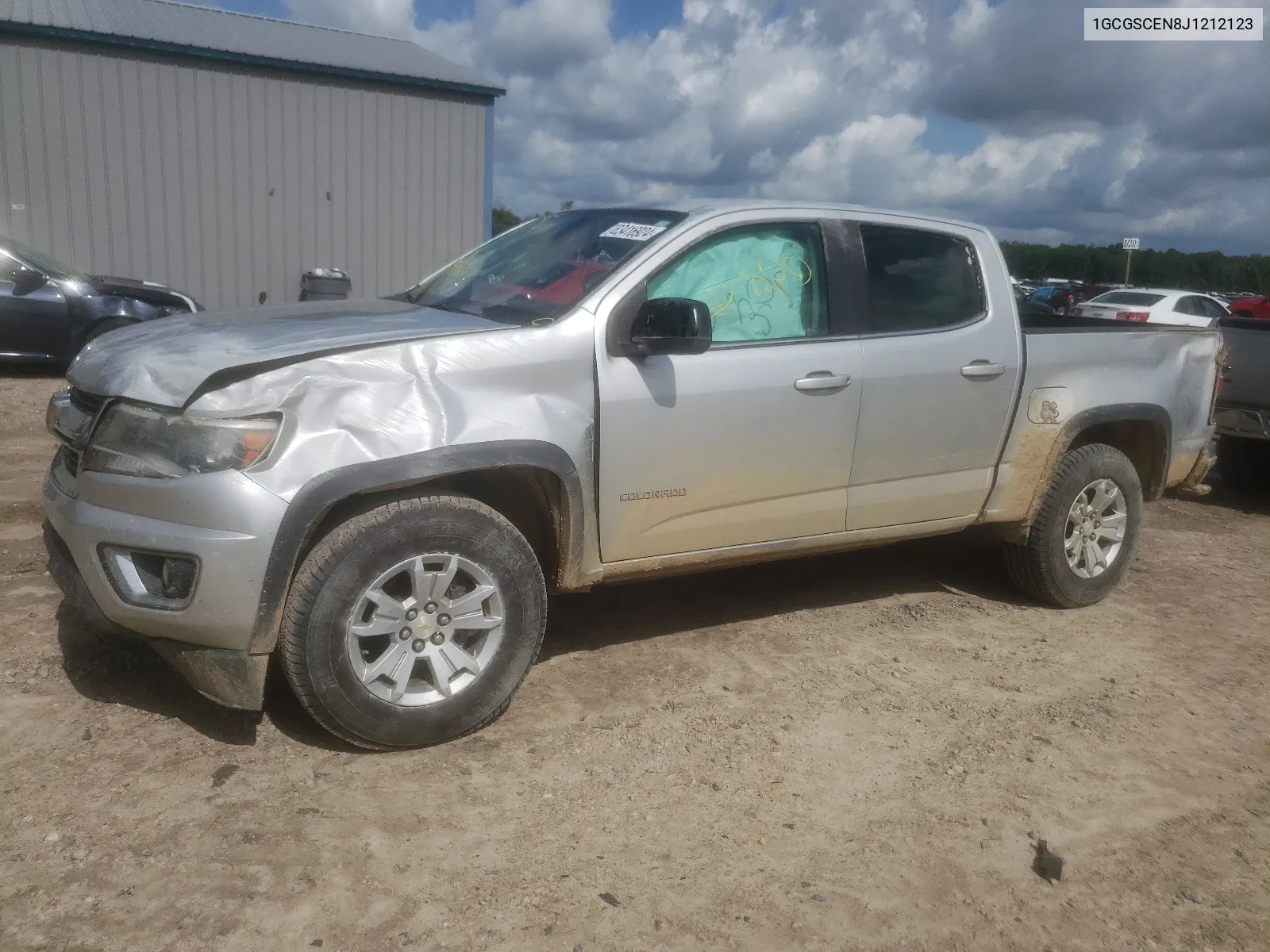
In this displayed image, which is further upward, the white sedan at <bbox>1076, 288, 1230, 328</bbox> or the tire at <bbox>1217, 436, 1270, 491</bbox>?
the white sedan at <bbox>1076, 288, 1230, 328</bbox>

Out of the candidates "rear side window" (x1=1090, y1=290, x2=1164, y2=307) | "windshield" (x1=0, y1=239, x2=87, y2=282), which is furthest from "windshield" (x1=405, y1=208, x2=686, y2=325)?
"rear side window" (x1=1090, y1=290, x2=1164, y2=307)

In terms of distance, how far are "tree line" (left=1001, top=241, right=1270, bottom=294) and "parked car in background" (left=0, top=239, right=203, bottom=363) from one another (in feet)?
184

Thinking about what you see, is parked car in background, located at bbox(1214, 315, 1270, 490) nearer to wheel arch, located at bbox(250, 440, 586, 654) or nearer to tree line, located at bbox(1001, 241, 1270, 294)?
wheel arch, located at bbox(250, 440, 586, 654)

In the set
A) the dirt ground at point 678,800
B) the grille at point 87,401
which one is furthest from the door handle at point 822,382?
the grille at point 87,401

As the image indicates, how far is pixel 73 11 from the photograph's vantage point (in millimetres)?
13000

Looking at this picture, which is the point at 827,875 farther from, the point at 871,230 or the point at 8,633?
the point at 8,633

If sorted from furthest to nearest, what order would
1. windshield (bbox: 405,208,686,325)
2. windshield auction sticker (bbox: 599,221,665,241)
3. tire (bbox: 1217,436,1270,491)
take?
1. tire (bbox: 1217,436,1270,491)
2. windshield auction sticker (bbox: 599,221,665,241)
3. windshield (bbox: 405,208,686,325)

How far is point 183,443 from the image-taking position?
2.97m

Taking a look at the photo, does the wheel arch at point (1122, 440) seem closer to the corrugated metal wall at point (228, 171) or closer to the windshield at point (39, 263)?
the windshield at point (39, 263)

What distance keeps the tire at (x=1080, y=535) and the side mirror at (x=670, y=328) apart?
2.21 m

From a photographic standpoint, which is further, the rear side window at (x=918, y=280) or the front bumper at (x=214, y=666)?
the rear side window at (x=918, y=280)

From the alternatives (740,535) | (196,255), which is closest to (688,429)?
(740,535)

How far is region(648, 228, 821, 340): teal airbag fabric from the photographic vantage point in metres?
3.92

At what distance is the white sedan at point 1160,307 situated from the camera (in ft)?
61.1
